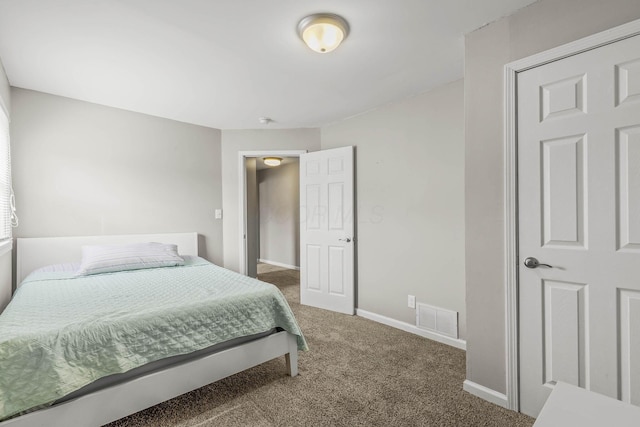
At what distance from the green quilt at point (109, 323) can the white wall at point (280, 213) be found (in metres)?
3.93

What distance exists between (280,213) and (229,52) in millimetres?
4715

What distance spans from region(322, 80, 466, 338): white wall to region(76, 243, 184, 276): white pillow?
2.07 meters

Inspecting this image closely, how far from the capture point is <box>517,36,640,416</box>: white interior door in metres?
1.41

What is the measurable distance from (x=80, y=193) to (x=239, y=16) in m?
2.49

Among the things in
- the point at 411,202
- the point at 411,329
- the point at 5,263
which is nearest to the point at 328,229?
the point at 411,202

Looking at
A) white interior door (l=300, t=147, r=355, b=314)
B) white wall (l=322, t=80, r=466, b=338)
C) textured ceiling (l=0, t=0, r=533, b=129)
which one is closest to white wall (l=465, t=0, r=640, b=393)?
textured ceiling (l=0, t=0, r=533, b=129)

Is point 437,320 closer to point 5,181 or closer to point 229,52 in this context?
point 229,52

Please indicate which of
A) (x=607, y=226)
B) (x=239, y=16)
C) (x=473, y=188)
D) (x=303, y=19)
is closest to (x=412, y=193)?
(x=473, y=188)

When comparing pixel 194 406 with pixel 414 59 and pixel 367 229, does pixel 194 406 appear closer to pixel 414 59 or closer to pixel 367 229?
pixel 367 229

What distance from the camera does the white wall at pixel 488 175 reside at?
1.72 meters

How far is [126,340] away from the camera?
152 centimetres

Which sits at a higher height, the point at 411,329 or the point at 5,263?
the point at 5,263

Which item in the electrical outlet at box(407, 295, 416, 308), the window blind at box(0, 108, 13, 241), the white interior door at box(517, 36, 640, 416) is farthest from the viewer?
the electrical outlet at box(407, 295, 416, 308)

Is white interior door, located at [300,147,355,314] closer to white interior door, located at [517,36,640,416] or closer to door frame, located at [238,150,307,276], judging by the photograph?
door frame, located at [238,150,307,276]
